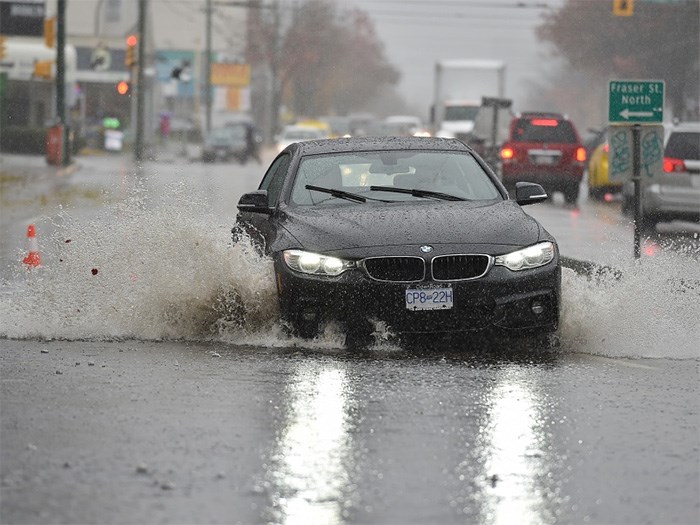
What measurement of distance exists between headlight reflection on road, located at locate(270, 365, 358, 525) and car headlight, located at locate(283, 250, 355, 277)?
3.55 ft

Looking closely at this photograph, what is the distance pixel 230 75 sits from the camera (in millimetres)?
107812

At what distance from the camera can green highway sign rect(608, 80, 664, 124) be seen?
17.0 metres

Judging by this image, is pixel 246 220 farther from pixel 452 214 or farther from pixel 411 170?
pixel 452 214

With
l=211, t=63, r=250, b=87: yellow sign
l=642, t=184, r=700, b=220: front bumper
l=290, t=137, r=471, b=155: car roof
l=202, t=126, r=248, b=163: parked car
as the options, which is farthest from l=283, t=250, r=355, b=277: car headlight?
l=211, t=63, r=250, b=87: yellow sign

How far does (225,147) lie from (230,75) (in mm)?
43876

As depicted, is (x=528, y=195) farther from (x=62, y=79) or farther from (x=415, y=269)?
(x=62, y=79)

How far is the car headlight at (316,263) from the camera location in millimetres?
9773

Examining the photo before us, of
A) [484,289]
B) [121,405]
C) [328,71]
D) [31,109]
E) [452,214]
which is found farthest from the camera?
[328,71]

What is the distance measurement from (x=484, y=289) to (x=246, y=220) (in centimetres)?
284

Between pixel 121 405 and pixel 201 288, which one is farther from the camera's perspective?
pixel 201 288

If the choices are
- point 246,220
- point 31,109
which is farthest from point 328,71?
point 246,220

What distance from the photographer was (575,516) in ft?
18.9

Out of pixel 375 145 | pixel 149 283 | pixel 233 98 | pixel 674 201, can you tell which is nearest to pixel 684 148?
pixel 674 201

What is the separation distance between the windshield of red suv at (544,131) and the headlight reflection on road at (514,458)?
86.2 feet
